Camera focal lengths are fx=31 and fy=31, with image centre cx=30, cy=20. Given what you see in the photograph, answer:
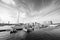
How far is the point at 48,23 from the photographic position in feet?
411

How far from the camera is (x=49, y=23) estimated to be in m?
126

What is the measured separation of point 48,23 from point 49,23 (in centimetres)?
477
